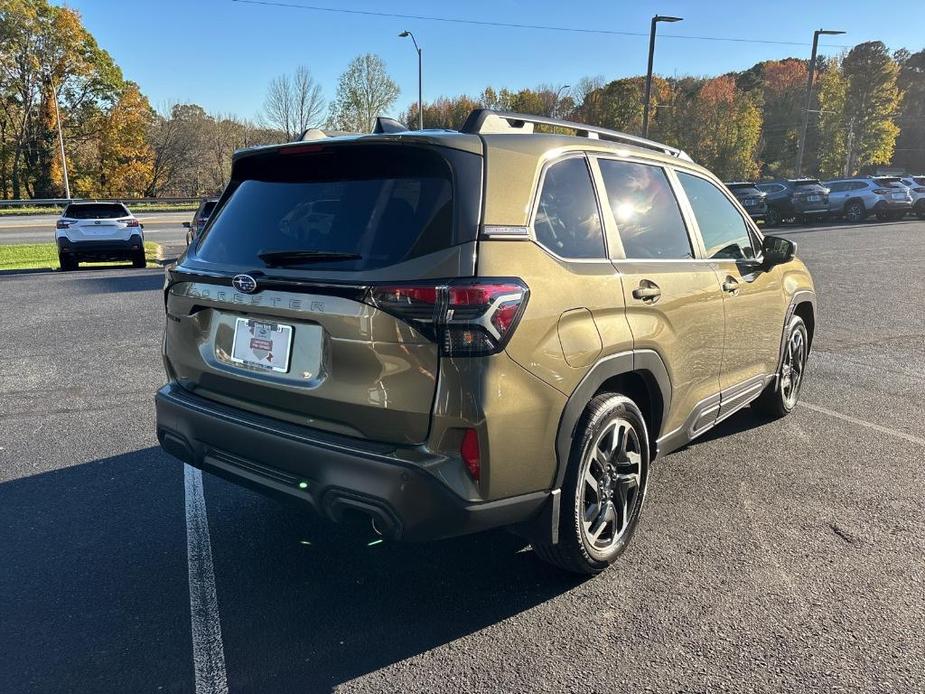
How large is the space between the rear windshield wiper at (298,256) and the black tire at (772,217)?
28600mm

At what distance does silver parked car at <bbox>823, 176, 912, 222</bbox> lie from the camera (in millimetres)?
28062

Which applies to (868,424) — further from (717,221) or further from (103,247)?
(103,247)

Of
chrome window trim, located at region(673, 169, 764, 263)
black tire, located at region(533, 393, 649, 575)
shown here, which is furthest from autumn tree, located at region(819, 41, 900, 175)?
black tire, located at region(533, 393, 649, 575)

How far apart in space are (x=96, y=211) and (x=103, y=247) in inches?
45.2

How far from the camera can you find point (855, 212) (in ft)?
93.7

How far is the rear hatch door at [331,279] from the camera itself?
7.57 ft

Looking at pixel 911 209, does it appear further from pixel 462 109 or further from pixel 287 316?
pixel 462 109

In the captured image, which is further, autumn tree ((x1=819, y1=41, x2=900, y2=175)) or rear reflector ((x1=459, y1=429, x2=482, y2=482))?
autumn tree ((x1=819, y1=41, x2=900, y2=175))

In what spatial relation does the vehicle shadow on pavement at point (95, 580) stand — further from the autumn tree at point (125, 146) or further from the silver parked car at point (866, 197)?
the autumn tree at point (125, 146)

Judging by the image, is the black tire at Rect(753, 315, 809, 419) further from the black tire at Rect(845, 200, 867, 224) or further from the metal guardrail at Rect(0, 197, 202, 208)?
the metal guardrail at Rect(0, 197, 202, 208)

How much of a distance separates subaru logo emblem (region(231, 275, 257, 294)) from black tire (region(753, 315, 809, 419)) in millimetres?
3670

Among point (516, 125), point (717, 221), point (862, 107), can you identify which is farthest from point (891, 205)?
point (862, 107)

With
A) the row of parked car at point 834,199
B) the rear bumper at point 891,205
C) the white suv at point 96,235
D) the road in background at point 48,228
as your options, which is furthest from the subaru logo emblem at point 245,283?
the rear bumper at point 891,205

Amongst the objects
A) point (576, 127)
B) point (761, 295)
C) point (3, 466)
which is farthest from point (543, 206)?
point (3, 466)
